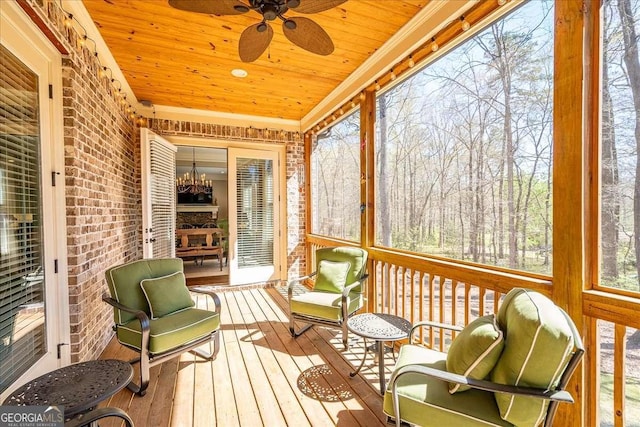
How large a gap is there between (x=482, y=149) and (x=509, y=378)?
4.92 ft

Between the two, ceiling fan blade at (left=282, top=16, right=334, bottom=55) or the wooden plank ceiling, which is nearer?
ceiling fan blade at (left=282, top=16, right=334, bottom=55)

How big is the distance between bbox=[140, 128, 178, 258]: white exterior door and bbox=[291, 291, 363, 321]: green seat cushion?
83.8 inches

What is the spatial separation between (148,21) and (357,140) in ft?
7.80

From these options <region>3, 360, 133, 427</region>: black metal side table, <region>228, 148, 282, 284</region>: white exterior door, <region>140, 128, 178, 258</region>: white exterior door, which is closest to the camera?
<region>3, 360, 133, 427</region>: black metal side table

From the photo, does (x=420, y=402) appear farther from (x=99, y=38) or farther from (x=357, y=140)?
(x=99, y=38)

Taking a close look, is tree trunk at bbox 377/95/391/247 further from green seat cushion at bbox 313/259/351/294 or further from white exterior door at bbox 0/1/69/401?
white exterior door at bbox 0/1/69/401

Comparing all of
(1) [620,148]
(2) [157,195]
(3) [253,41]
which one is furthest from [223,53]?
(1) [620,148]

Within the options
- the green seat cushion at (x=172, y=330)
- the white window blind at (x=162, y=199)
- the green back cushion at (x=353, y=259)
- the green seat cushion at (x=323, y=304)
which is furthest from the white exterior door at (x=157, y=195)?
the green back cushion at (x=353, y=259)

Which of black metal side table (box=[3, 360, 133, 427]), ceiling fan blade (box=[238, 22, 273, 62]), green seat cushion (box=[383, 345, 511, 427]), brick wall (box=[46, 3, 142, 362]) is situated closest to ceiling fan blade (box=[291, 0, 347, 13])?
ceiling fan blade (box=[238, 22, 273, 62])

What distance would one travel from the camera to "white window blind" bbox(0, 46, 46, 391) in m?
1.71

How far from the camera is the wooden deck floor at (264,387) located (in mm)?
1899

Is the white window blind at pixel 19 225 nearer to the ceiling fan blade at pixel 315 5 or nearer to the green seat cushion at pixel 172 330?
the green seat cushion at pixel 172 330

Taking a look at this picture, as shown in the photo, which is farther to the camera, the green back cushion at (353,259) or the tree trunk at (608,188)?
the green back cushion at (353,259)

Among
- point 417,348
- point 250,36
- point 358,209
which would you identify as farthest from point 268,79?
point 417,348
